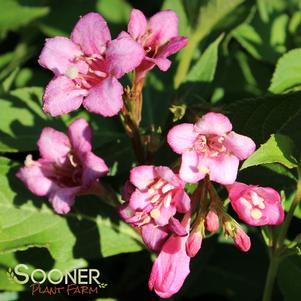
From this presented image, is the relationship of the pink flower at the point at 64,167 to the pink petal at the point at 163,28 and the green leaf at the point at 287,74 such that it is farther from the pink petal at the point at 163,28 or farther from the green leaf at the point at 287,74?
the green leaf at the point at 287,74

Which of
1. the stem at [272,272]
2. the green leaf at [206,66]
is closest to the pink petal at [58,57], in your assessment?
the green leaf at [206,66]

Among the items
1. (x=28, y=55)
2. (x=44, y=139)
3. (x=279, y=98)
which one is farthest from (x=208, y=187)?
(x=28, y=55)

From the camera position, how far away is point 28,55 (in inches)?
83.5

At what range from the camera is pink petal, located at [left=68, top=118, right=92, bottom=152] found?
4.74 ft

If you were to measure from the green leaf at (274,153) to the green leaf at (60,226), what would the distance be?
0.48 metres

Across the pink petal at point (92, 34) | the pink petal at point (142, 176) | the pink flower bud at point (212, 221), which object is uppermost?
the pink petal at point (92, 34)

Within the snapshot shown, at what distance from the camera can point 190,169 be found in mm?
A: 1301

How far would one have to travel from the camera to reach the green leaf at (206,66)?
70.6 inches

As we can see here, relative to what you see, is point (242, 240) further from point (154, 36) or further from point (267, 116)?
point (154, 36)

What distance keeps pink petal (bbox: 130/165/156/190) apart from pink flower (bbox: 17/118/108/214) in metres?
0.10

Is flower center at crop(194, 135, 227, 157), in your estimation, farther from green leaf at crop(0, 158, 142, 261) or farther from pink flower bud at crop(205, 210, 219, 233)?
green leaf at crop(0, 158, 142, 261)

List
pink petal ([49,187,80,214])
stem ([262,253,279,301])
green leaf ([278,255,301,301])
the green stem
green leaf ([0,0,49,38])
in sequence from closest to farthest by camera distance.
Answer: pink petal ([49,187,80,214]), stem ([262,253,279,301]), green leaf ([278,255,301,301]), the green stem, green leaf ([0,0,49,38])

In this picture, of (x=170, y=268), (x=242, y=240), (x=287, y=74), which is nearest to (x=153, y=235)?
(x=170, y=268)

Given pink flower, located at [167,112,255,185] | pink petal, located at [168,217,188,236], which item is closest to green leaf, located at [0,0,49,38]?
pink flower, located at [167,112,255,185]
